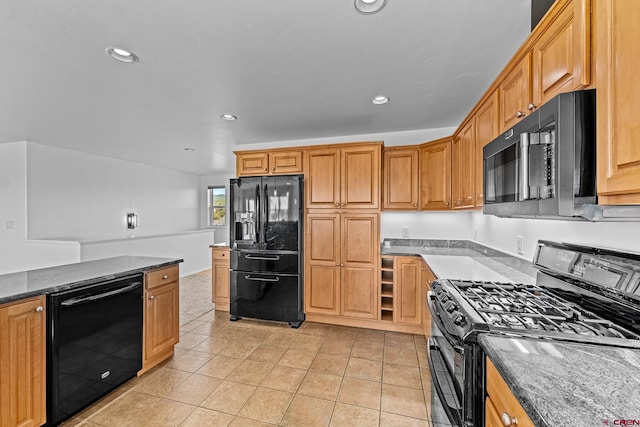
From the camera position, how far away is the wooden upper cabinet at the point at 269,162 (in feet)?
11.9

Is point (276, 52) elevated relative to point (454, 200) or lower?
elevated

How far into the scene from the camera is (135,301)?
7.54 ft

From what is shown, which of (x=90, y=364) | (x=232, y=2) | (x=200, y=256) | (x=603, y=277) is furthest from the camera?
(x=200, y=256)

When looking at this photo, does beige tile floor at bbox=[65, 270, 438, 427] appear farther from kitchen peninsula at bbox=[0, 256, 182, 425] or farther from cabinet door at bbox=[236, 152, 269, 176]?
cabinet door at bbox=[236, 152, 269, 176]

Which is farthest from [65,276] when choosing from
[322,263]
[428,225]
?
[428,225]

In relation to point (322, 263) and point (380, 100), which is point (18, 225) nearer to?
point (322, 263)

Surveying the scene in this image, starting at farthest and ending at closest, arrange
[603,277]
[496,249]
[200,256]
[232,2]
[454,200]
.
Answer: [200,256], [454,200], [496,249], [232,2], [603,277]

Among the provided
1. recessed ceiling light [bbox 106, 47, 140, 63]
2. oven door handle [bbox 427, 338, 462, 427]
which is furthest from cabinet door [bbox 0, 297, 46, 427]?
oven door handle [bbox 427, 338, 462, 427]

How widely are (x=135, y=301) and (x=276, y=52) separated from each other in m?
2.16

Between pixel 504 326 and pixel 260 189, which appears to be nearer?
pixel 504 326

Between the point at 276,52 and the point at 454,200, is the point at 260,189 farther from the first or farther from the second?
the point at 454,200

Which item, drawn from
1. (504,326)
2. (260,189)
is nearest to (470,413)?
(504,326)

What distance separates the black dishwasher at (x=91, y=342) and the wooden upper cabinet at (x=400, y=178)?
276 cm

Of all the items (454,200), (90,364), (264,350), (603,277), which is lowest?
(264,350)
